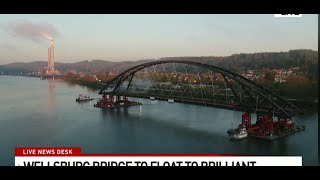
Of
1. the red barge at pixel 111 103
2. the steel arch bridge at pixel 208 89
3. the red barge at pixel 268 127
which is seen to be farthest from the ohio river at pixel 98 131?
the red barge at pixel 111 103

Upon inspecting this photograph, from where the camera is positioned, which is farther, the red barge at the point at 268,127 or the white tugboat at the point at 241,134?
the red barge at the point at 268,127

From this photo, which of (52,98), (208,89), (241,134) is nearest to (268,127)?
(241,134)

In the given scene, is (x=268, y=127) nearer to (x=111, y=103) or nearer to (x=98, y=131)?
(x=98, y=131)

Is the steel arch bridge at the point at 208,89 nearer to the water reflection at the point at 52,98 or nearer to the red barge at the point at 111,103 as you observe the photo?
the red barge at the point at 111,103

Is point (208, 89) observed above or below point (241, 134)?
above
